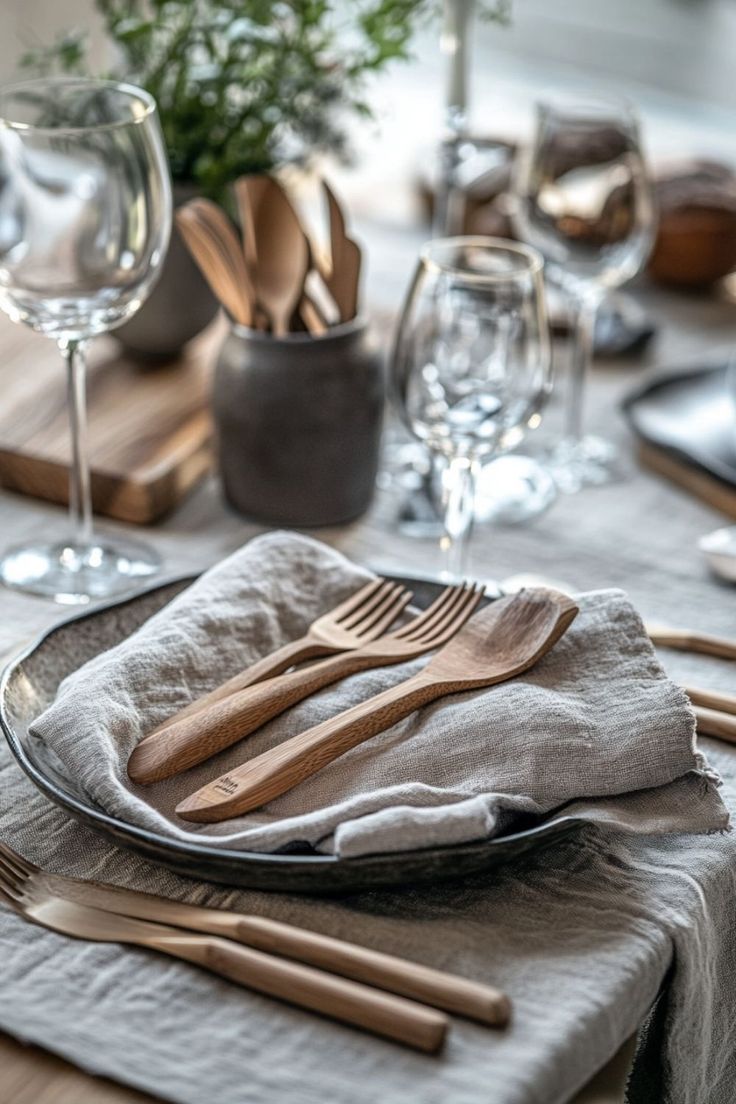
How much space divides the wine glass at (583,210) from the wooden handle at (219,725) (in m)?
0.46

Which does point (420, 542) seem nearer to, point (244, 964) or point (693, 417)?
point (693, 417)

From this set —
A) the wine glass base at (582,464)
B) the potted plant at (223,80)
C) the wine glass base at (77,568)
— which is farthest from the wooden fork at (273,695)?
the potted plant at (223,80)

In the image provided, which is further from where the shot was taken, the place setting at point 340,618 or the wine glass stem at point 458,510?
the wine glass stem at point 458,510

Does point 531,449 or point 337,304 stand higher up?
point 337,304

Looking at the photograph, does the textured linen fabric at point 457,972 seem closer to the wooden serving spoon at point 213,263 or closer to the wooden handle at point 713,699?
the wooden handle at point 713,699

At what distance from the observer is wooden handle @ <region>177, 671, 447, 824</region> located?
1.90ft

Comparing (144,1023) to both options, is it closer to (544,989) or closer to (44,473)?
(544,989)

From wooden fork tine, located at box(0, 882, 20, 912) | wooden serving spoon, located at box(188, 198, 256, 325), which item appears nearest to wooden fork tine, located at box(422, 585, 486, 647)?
wooden fork tine, located at box(0, 882, 20, 912)

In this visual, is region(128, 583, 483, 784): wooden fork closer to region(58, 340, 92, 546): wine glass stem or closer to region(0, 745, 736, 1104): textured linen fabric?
region(0, 745, 736, 1104): textured linen fabric

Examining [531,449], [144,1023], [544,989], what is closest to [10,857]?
[144,1023]

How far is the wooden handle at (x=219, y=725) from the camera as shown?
0.61 metres

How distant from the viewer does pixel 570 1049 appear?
51 cm

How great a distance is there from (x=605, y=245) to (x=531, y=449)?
166 millimetres

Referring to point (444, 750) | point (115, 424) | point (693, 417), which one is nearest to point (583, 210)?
point (693, 417)
